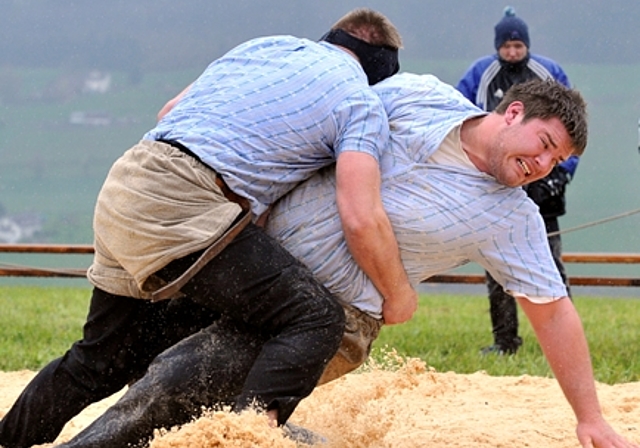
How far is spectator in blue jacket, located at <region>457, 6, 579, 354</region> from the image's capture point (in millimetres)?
6617

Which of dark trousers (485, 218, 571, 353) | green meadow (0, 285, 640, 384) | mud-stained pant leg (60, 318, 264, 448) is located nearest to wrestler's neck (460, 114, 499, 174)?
mud-stained pant leg (60, 318, 264, 448)

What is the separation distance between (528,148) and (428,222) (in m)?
0.37

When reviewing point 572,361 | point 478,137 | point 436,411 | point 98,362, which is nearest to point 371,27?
point 478,137

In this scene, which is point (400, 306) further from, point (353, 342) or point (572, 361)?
point (572, 361)

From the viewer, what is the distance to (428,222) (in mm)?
3346

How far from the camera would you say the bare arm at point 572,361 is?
3.43 m

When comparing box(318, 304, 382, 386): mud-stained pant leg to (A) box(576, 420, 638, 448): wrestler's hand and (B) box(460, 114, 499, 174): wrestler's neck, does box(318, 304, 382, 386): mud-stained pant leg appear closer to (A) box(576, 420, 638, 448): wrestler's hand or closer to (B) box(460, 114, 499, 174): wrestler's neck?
(B) box(460, 114, 499, 174): wrestler's neck

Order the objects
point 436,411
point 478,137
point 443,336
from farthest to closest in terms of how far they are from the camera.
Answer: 1. point 443,336
2. point 436,411
3. point 478,137

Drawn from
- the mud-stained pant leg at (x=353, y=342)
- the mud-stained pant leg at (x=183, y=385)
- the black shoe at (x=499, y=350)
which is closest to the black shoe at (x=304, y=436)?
the mud-stained pant leg at (x=353, y=342)

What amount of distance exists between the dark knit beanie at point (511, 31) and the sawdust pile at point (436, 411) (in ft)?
7.55

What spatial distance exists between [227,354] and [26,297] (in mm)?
7027

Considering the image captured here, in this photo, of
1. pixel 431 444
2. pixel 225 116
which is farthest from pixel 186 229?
pixel 431 444

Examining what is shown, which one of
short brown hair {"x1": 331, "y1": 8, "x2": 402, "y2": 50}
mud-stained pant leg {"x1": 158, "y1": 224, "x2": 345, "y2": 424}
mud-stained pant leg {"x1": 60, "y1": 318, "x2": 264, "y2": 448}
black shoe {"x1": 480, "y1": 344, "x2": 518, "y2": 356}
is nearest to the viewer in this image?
mud-stained pant leg {"x1": 158, "y1": 224, "x2": 345, "y2": 424}

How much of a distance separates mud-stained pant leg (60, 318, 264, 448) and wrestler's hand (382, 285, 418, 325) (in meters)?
0.42
